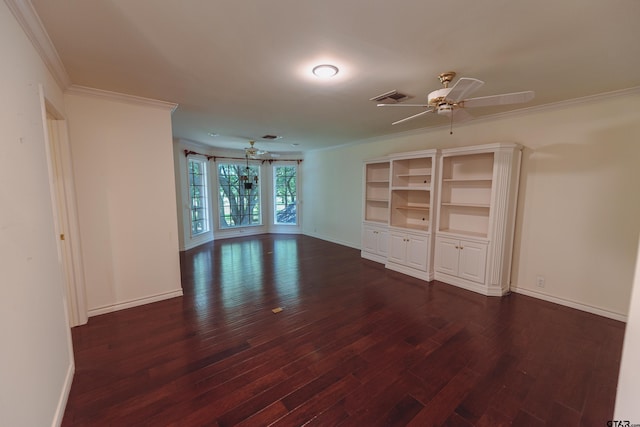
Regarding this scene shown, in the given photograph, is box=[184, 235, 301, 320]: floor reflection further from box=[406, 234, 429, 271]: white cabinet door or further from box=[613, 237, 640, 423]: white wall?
box=[613, 237, 640, 423]: white wall

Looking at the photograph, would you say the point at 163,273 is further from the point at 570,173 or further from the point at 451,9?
the point at 570,173

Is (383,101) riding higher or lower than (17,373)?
higher

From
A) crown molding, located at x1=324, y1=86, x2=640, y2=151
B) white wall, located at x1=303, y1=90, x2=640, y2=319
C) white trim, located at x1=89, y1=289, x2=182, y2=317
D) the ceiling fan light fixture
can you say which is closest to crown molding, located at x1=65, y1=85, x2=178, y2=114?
the ceiling fan light fixture

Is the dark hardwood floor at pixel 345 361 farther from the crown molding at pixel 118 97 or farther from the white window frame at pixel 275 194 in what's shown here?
the white window frame at pixel 275 194

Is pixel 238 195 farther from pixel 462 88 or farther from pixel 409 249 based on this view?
pixel 462 88

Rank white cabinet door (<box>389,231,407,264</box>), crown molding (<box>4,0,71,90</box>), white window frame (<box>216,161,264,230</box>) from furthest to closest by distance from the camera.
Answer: white window frame (<box>216,161,264,230</box>), white cabinet door (<box>389,231,407,264</box>), crown molding (<box>4,0,71,90</box>)

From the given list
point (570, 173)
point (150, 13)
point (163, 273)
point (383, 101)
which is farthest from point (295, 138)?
point (570, 173)

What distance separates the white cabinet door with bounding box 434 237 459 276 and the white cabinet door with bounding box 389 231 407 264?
56 cm

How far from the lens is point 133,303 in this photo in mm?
3268

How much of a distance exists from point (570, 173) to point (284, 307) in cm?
398

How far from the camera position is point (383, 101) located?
3172mm

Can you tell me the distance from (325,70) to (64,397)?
321cm

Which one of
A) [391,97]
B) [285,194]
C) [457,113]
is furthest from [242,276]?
[285,194]

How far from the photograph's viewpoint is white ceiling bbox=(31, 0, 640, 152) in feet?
5.16
